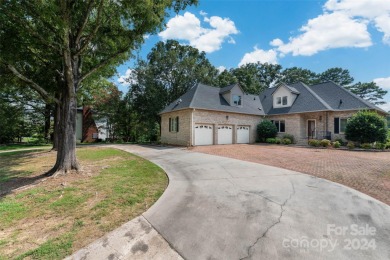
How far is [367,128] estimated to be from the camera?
15.0 metres

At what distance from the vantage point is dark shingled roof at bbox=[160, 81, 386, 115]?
1814 cm

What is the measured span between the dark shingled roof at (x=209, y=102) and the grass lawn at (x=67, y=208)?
38.7ft

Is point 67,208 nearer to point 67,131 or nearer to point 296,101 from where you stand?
point 67,131

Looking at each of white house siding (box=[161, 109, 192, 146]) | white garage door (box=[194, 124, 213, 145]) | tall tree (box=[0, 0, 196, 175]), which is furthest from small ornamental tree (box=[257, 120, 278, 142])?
tall tree (box=[0, 0, 196, 175])

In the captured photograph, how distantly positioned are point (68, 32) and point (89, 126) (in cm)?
2390

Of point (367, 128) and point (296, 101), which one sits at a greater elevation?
point (296, 101)

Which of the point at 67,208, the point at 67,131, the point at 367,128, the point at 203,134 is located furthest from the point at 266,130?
the point at 67,208

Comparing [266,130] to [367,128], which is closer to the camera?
[367,128]

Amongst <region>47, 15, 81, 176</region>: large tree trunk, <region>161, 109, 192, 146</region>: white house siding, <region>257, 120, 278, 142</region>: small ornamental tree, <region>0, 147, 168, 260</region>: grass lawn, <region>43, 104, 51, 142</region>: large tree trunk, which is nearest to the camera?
<region>0, 147, 168, 260</region>: grass lawn

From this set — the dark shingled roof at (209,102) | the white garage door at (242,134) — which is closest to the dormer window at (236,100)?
the dark shingled roof at (209,102)

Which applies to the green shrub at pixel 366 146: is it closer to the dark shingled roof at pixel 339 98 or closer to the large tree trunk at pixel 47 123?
the dark shingled roof at pixel 339 98

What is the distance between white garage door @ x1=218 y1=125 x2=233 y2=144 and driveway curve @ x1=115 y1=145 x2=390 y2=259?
521 inches

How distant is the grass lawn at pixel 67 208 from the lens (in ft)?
10.4

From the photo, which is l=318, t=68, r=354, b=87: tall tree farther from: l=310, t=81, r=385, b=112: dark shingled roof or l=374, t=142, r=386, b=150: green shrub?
l=374, t=142, r=386, b=150: green shrub
